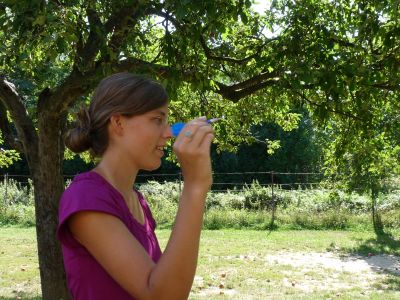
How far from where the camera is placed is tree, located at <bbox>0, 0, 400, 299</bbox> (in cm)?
392

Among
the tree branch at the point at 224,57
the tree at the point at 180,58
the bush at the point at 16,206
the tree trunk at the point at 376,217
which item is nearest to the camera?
the tree at the point at 180,58

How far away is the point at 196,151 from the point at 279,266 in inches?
365

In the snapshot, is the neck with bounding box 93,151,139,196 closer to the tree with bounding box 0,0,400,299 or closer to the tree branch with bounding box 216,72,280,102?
the tree with bounding box 0,0,400,299

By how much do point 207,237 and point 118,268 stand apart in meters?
13.1

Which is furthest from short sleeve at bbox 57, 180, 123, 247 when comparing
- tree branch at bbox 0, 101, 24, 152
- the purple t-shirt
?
tree branch at bbox 0, 101, 24, 152

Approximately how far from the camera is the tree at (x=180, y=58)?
3922 mm

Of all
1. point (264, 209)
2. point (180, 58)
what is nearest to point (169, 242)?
point (180, 58)

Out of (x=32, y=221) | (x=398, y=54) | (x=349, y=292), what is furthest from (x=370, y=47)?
(x=32, y=221)

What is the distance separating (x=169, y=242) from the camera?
1.22 metres

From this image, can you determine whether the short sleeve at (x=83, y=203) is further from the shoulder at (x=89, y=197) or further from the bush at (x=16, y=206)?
the bush at (x=16, y=206)

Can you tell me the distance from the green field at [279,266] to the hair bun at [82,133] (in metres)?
6.57

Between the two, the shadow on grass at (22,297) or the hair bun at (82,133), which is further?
the shadow on grass at (22,297)

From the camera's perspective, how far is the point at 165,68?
4504 mm

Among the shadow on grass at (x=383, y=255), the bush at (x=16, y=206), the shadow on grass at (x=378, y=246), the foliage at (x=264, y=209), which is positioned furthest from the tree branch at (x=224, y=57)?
the bush at (x=16, y=206)
